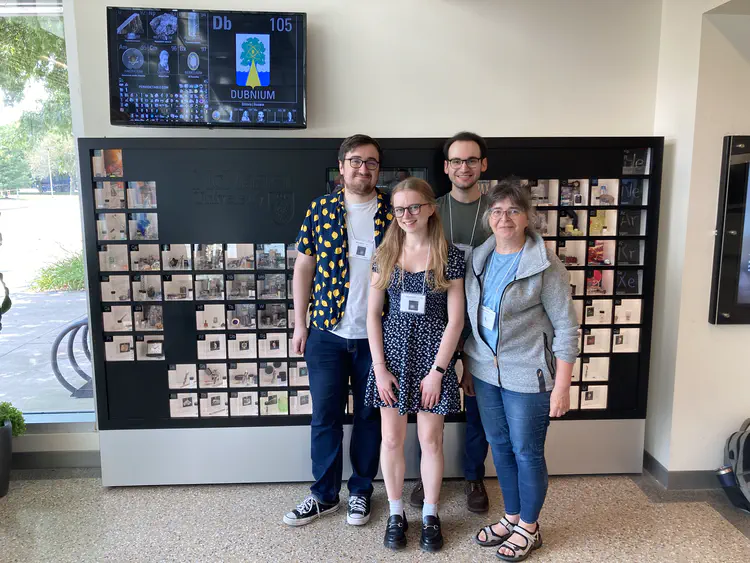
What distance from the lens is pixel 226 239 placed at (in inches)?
98.6

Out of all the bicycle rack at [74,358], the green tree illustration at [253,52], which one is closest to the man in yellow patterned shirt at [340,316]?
the green tree illustration at [253,52]

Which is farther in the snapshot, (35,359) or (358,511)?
(35,359)

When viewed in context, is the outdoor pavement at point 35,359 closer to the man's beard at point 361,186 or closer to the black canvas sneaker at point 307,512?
the black canvas sneaker at point 307,512

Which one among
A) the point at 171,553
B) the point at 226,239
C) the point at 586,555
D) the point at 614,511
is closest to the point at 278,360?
the point at 226,239

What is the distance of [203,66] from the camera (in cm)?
248

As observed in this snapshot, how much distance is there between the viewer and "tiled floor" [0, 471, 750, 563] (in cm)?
215

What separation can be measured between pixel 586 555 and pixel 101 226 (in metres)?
2.68

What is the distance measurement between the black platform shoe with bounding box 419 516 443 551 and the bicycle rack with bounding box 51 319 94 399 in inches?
82.6

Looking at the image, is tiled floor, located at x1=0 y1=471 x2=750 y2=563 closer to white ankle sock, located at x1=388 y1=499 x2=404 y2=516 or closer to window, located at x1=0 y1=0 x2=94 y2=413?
white ankle sock, located at x1=388 y1=499 x2=404 y2=516

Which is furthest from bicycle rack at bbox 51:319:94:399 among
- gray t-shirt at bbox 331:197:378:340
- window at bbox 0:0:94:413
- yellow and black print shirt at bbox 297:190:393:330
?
gray t-shirt at bbox 331:197:378:340

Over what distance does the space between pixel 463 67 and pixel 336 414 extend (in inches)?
74.0

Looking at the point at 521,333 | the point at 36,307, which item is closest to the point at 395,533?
the point at 521,333

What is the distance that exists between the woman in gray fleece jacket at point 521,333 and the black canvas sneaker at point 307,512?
834 mm

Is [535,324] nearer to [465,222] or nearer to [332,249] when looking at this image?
[465,222]
